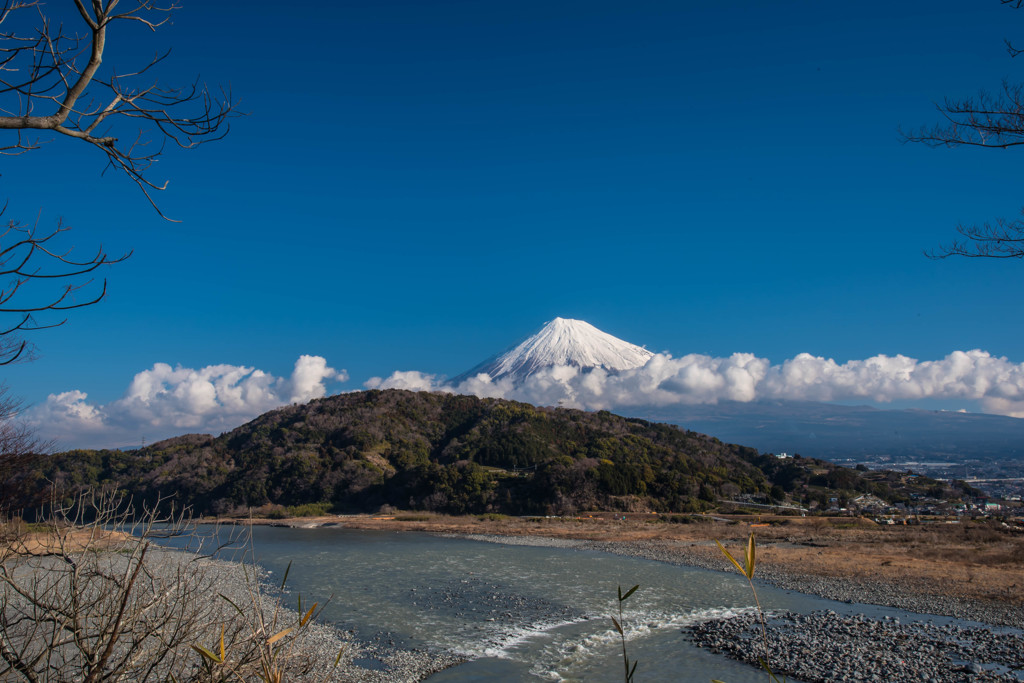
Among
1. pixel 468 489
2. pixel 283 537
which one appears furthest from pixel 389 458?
pixel 283 537

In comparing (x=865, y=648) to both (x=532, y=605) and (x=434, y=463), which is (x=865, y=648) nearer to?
(x=532, y=605)

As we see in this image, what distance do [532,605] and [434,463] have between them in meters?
36.3

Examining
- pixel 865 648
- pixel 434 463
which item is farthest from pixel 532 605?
pixel 434 463

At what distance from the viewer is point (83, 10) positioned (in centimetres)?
196

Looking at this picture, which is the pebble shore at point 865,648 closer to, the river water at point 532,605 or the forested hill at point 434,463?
the river water at point 532,605

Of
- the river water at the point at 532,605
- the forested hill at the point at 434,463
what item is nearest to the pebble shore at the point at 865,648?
the river water at the point at 532,605

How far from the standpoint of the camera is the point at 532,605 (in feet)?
51.6

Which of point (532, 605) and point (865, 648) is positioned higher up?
point (865, 648)

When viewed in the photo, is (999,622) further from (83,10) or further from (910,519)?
(910,519)

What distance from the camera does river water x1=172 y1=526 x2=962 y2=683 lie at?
35.9 ft

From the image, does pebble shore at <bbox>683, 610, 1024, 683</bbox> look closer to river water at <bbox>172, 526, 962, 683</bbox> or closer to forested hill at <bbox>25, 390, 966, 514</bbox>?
river water at <bbox>172, 526, 962, 683</bbox>

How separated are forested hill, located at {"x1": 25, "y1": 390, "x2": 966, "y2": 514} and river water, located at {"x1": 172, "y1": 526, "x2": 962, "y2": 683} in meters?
18.2

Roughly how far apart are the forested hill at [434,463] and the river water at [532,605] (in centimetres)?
1824

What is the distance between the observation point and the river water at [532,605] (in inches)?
431
